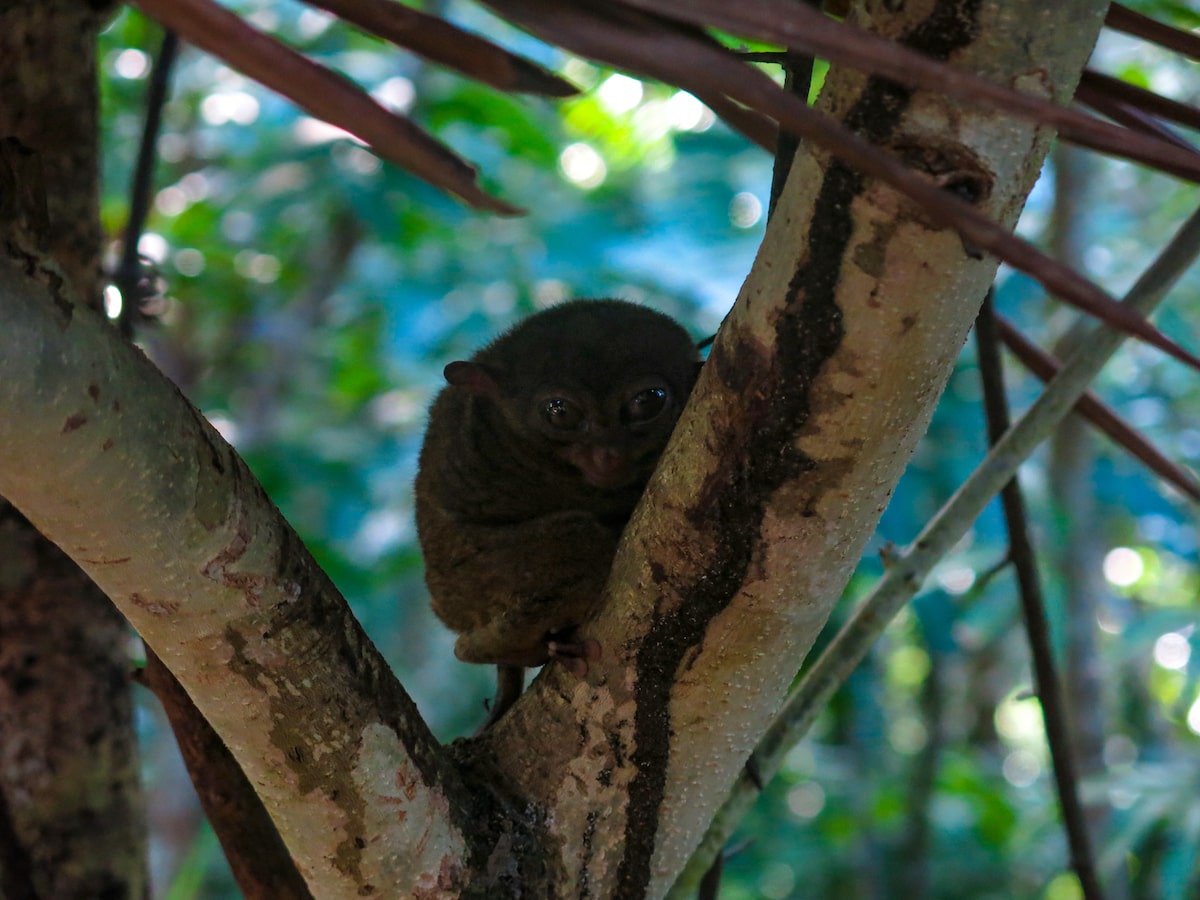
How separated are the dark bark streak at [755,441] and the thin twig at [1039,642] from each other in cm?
117

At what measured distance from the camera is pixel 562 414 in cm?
249

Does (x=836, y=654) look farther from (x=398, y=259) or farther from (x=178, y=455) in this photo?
(x=398, y=259)

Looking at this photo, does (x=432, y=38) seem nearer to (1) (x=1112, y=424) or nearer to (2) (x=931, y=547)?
(2) (x=931, y=547)

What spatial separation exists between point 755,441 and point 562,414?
3.84ft

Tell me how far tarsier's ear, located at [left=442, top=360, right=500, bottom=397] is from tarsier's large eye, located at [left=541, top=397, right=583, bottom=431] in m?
0.13

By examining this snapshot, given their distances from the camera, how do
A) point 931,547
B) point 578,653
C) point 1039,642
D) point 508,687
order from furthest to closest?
1. point 1039,642
2. point 508,687
3. point 931,547
4. point 578,653

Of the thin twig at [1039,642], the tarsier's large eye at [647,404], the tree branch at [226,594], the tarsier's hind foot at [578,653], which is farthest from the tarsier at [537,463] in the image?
the thin twig at [1039,642]

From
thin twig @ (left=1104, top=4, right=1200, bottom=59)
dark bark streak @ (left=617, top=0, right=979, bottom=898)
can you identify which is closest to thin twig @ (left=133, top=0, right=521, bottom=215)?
dark bark streak @ (left=617, top=0, right=979, bottom=898)

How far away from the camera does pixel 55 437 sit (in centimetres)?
115

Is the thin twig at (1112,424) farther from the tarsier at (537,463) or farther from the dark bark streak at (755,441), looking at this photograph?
the dark bark streak at (755,441)

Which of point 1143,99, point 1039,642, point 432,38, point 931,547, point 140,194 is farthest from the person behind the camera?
point 140,194

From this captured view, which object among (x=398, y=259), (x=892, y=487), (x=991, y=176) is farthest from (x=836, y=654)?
(x=398, y=259)

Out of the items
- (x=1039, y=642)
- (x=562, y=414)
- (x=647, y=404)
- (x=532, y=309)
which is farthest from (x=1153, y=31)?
(x=532, y=309)

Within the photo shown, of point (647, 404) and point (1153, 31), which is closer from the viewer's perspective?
point (1153, 31)
